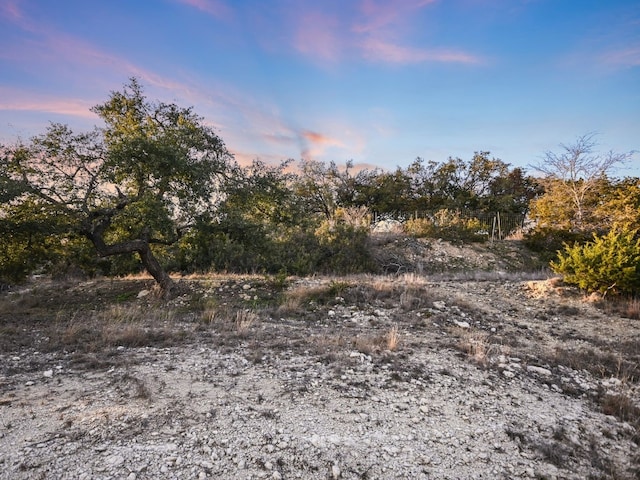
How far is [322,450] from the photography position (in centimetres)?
299

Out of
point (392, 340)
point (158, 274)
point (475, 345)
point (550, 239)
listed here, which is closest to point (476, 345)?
point (475, 345)

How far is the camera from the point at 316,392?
402 centimetres

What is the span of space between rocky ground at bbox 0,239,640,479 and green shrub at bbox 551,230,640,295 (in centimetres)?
123

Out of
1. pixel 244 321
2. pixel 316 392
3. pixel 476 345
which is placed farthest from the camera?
pixel 244 321

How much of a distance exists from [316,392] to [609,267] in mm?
8701

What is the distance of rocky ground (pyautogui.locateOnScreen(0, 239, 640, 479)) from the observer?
2842 mm

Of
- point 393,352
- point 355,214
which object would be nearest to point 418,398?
point 393,352

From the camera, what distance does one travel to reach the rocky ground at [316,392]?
284 cm

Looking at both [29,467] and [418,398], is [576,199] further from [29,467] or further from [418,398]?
[29,467]

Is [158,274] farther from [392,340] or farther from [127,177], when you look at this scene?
[392,340]

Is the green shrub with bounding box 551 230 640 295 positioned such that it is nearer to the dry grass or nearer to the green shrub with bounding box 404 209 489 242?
the dry grass

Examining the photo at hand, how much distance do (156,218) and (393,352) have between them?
5548mm

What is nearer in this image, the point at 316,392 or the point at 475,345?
the point at 316,392

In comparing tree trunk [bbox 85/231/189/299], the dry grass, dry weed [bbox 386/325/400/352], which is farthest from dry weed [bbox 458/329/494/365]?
tree trunk [bbox 85/231/189/299]
